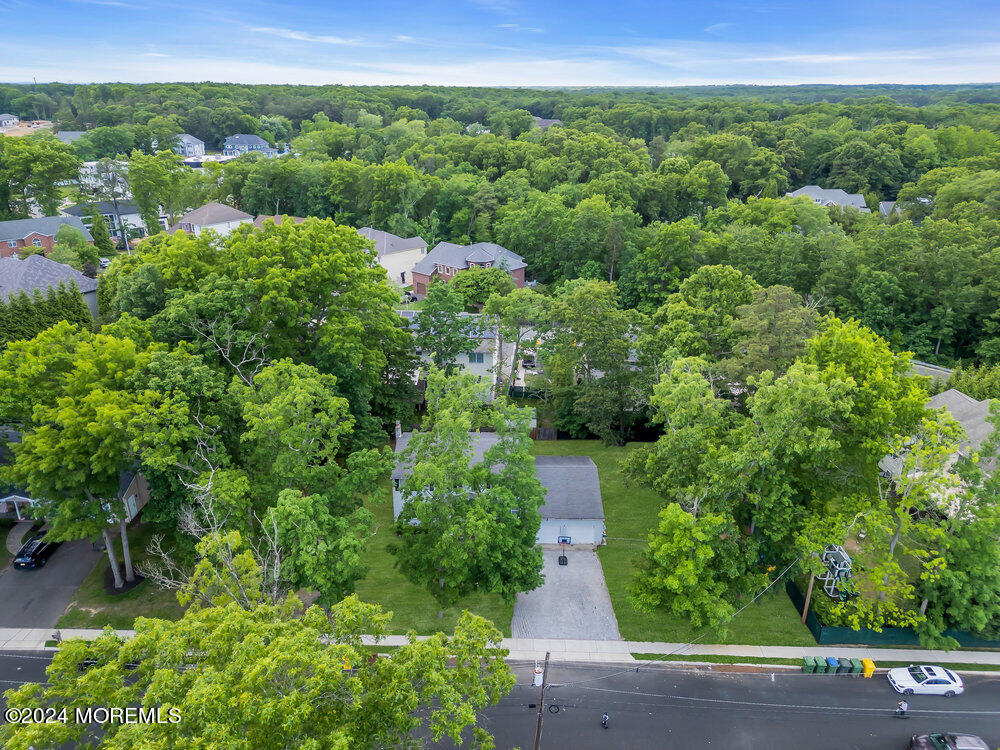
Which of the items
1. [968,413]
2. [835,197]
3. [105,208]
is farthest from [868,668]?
[105,208]

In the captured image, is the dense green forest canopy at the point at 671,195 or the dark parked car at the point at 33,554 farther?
the dense green forest canopy at the point at 671,195

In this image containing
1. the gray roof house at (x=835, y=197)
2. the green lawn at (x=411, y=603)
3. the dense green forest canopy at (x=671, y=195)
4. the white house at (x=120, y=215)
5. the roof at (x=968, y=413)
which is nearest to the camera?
the green lawn at (x=411, y=603)

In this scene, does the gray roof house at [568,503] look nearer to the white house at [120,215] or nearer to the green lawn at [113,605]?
the green lawn at [113,605]

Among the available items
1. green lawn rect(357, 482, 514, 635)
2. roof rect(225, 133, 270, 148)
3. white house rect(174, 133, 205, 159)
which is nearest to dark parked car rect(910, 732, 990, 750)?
green lawn rect(357, 482, 514, 635)

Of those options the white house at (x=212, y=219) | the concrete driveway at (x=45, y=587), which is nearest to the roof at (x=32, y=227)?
the white house at (x=212, y=219)

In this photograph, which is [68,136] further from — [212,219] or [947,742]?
[947,742]

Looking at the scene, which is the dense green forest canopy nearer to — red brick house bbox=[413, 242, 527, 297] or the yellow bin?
red brick house bbox=[413, 242, 527, 297]

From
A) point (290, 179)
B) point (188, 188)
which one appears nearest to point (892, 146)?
point (290, 179)
